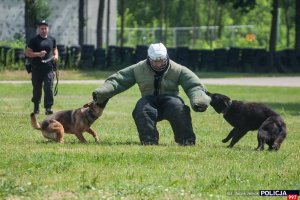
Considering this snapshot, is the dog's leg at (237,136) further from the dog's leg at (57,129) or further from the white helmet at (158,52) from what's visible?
the dog's leg at (57,129)

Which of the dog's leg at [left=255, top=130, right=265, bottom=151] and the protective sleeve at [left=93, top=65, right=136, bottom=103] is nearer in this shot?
the dog's leg at [left=255, top=130, right=265, bottom=151]

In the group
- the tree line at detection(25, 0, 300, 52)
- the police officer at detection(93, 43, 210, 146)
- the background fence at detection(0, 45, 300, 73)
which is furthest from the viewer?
the tree line at detection(25, 0, 300, 52)

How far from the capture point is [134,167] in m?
12.5

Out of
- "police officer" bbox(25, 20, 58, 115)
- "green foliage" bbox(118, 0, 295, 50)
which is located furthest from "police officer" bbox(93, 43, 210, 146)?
Answer: "green foliage" bbox(118, 0, 295, 50)

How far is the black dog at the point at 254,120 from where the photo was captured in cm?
1440

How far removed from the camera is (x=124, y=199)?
10273 millimetres

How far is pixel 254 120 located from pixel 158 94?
1.47 m

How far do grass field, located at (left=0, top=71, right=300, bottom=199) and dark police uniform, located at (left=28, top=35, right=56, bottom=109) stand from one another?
252 cm

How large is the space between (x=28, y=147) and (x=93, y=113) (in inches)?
51.0

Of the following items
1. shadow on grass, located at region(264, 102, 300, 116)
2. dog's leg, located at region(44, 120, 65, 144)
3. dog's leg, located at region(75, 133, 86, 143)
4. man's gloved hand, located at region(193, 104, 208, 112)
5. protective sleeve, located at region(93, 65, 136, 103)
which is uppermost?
protective sleeve, located at region(93, 65, 136, 103)

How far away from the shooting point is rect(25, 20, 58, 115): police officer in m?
20.9

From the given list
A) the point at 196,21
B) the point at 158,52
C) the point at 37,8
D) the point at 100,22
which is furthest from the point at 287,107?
the point at 196,21

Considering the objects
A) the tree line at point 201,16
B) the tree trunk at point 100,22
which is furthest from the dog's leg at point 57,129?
the tree line at point 201,16

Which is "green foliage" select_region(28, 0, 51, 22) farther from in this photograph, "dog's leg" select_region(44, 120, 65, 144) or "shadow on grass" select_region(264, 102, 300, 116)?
"dog's leg" select_region(44, 120, 65, 144)
